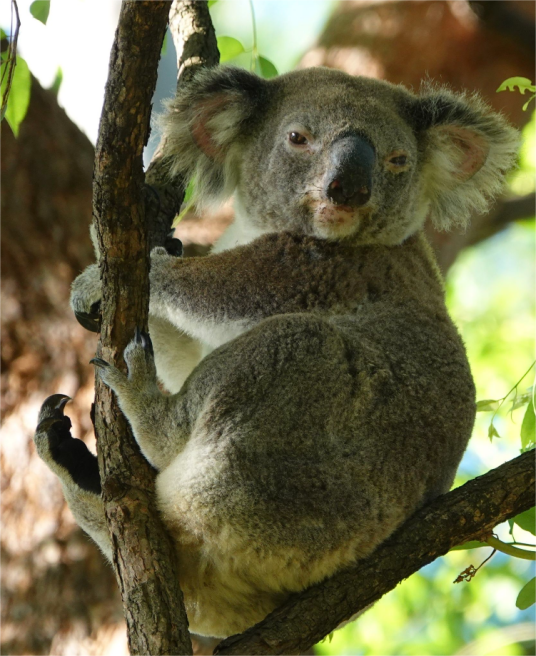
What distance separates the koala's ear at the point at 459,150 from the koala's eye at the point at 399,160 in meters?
0.26

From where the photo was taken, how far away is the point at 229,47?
3836 mm

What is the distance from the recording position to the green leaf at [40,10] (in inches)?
111

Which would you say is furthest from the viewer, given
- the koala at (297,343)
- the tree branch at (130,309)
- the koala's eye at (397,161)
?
the koala's eye at (397,161)

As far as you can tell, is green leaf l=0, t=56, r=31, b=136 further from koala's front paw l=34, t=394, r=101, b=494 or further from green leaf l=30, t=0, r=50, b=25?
koala's front paw l=34, t=394, r=101, b=494

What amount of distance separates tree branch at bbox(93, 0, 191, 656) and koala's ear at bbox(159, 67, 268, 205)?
1.07 meters

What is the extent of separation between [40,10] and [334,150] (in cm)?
123

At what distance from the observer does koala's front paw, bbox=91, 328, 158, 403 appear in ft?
8.58

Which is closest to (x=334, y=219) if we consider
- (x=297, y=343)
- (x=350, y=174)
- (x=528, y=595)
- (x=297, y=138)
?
(x=350, y=174)

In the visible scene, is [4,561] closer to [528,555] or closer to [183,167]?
[183,167]

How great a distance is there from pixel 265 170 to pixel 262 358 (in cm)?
117

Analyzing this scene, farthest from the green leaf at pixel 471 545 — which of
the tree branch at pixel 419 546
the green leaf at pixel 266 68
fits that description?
the green leaf at pixel 266 68

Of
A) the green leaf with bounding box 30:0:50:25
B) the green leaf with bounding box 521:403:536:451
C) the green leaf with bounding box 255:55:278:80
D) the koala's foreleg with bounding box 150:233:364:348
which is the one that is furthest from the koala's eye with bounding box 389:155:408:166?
the green leaf with bounding box 30:0:50:25

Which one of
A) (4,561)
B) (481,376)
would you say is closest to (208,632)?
(4,561)

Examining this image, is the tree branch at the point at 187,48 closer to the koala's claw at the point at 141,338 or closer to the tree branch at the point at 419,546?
the koala's claw at the point at 141,338
